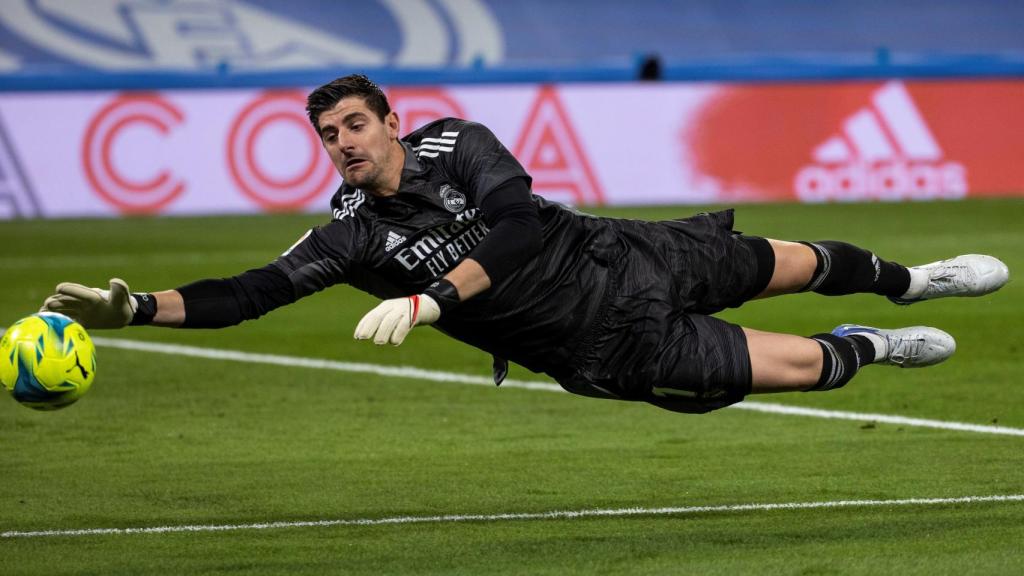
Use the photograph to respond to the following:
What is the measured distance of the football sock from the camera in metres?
7.20

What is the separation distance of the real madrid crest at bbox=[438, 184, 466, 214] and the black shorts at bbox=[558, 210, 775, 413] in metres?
0.70

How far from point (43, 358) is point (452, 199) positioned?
1.73 meters

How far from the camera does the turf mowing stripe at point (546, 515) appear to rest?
683 centimetres

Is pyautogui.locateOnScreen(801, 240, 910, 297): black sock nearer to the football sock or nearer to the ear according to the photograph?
the football sock

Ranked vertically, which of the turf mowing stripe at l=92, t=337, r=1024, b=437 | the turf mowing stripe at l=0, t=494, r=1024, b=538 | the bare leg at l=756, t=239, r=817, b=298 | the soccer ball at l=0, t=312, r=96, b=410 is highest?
the bare leg at l=756, t=239, r=817, b=298

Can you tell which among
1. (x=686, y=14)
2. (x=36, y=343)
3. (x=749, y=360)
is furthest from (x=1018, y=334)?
(x=686, y=14)

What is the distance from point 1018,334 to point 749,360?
6226 millimetres

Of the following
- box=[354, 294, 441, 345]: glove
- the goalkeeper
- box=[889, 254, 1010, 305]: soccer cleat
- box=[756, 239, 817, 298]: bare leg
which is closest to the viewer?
box=[354, 294, 441, 345]: glove

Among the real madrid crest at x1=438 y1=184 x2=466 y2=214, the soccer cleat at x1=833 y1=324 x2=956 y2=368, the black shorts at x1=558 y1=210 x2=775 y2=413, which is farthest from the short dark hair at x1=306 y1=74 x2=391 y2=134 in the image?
the soccer cleat at x1=833 y1=324 x2=956 y2=368

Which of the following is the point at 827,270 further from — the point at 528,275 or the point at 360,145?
the point at 360,145

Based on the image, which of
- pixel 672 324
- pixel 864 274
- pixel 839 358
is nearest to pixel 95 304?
pixel 672 324

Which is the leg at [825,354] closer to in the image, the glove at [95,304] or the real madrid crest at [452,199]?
the real madrid crest at [452,199]

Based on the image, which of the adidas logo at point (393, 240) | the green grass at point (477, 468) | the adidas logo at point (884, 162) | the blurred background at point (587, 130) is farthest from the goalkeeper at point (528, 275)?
the adidas logo at point (884, 162)

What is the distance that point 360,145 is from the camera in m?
6.82
